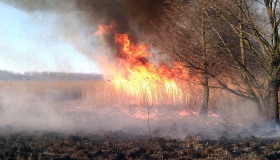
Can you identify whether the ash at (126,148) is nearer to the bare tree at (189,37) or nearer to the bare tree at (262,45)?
the bare tree at (262,45)

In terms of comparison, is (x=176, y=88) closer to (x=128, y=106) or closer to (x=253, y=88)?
(x=128, y=106)

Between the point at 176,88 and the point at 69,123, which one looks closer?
the point at 69,123

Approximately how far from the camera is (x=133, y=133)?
379 inches

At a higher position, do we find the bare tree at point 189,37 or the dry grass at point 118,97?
the bare tree at point 189,37

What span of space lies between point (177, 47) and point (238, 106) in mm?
4439

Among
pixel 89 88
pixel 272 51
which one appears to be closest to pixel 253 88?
pixel 272 51

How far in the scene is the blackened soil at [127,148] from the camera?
650 cm

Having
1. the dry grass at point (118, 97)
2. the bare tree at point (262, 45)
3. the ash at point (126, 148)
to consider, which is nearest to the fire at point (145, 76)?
the dry grass at point (118, 97)

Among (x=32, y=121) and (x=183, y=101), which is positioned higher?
(x=183, y=101)

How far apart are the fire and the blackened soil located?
7006 millimetres

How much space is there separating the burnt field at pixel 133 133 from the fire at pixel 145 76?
0.53 m

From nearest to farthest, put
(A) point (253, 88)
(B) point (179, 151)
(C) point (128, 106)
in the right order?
(B) point (179, 151) < (A) point (253, 88) < (C) point (128, 106)

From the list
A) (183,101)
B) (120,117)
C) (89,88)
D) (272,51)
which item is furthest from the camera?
(89,88)

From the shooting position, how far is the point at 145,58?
→ 15.7 meters
